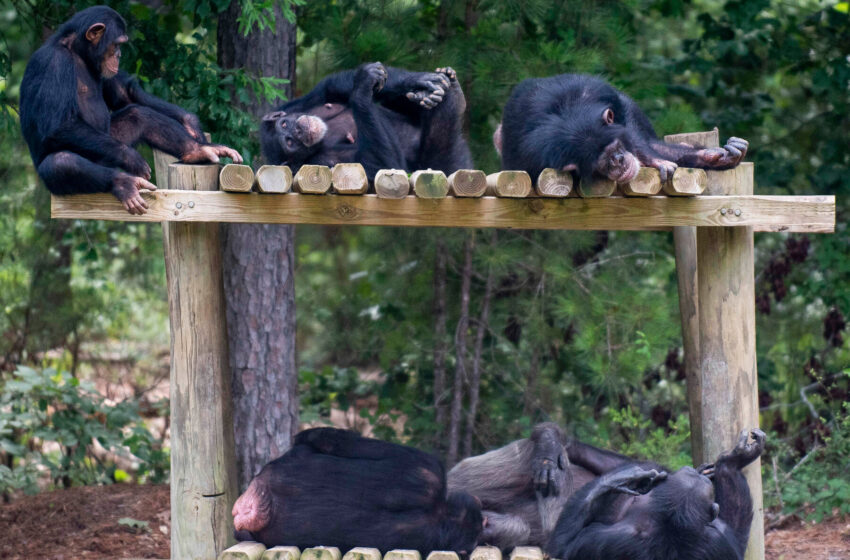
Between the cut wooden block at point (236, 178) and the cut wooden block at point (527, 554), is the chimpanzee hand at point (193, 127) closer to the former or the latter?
the cut wooden block at point (236, 178)

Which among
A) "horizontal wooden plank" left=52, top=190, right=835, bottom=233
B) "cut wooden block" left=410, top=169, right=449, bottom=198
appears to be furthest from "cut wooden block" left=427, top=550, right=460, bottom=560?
"cut wooden block" left=410, top=169, right=449, bottom=198

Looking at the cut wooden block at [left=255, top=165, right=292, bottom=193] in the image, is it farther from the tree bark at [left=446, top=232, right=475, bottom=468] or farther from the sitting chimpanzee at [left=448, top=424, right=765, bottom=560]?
the tree bark at [left=446, top=232, right=475, bottom=468]

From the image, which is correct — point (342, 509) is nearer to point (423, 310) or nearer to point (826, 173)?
point (423, 310)

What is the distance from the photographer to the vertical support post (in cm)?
440

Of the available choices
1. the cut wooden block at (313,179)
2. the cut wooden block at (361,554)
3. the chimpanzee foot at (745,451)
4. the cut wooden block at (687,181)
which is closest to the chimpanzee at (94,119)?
the cut wooden block at (313,179)

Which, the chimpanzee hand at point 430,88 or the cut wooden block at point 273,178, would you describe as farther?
the chimpanzee hand at point 430,88

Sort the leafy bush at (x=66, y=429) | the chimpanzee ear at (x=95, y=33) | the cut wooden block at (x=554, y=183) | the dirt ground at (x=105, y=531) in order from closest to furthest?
the cut wooden block at (x=554, y=183)
the chimpanzee ear at (x=95, y=33)
the dirt ground at (x=105, y=531)
the leafy bush at (x=66, y=429)

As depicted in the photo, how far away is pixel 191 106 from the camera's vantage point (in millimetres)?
5637

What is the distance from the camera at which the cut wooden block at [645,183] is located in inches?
160

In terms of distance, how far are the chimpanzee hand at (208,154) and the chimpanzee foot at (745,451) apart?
106 inches

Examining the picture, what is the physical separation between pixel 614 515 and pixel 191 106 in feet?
11.1

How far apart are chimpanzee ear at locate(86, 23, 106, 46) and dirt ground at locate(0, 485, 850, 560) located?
3203 millimetres

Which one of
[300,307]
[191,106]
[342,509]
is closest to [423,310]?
[300,307]

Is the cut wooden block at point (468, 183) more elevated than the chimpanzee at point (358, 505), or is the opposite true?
the cut wooden block at point (468, 183)
